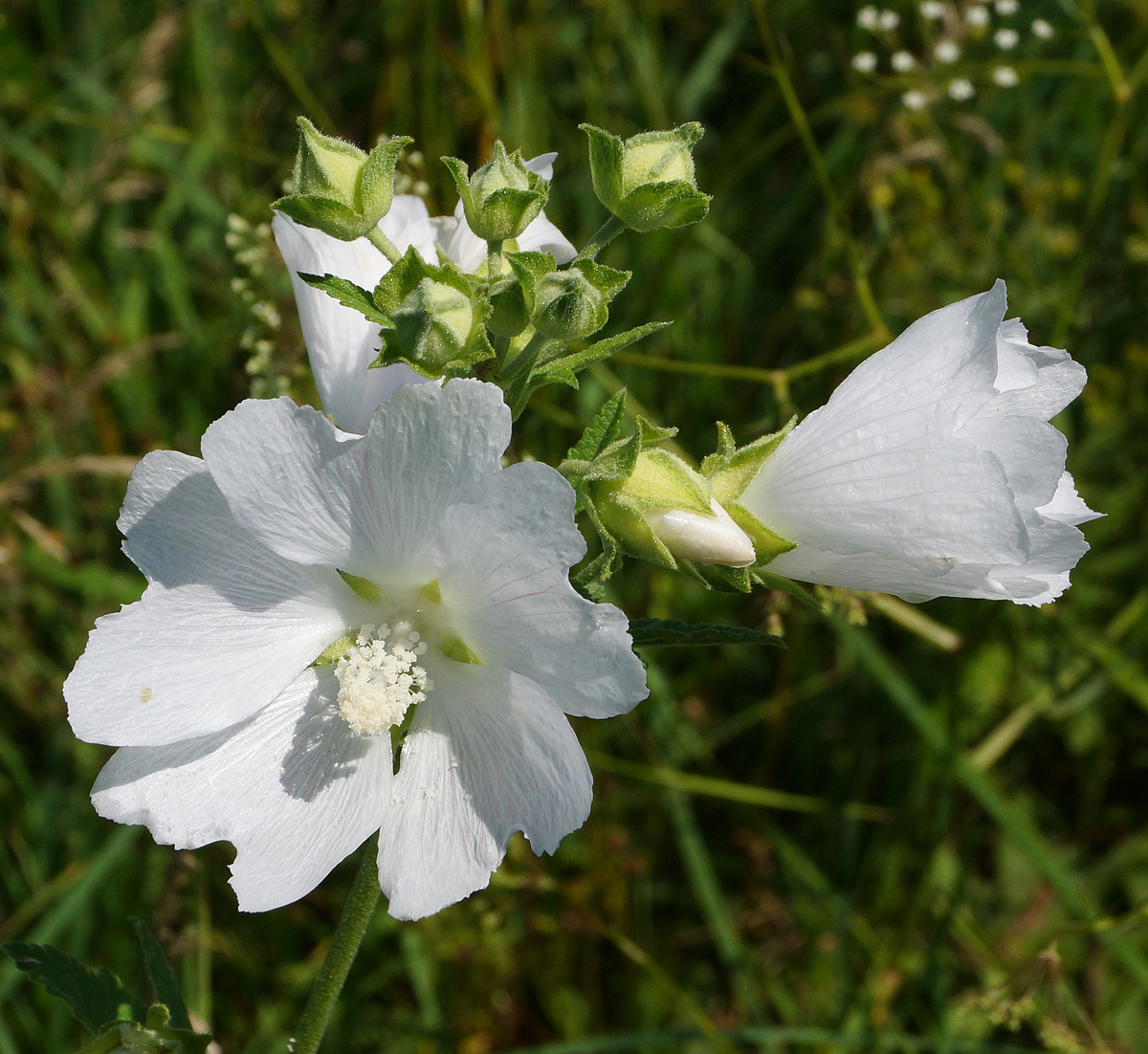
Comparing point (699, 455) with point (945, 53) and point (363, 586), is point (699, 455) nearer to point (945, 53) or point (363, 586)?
point (945, 53)

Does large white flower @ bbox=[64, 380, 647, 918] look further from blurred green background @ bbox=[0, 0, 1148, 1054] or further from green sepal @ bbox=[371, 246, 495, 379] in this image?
blurred green background @ bbox=[0, 0, 1148, 1054]

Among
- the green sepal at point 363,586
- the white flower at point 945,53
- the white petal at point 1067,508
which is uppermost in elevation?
the white flower at point 945,53

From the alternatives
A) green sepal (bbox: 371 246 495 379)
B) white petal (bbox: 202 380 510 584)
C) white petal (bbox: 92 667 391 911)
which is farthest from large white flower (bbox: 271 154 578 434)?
white petal (bbox: 92 667 391 911)

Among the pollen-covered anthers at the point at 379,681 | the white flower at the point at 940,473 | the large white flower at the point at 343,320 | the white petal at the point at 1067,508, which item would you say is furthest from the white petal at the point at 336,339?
the white petal at the point at 1067,508

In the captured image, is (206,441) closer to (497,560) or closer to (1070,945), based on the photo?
(497,560)

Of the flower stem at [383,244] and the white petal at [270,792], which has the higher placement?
the flower stem at [383,244]

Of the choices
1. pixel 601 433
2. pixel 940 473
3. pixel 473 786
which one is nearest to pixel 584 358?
pixel 601 433

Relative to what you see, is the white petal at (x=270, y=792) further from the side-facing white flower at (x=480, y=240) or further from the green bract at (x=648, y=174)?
the green bract at (x=648, y=174)
